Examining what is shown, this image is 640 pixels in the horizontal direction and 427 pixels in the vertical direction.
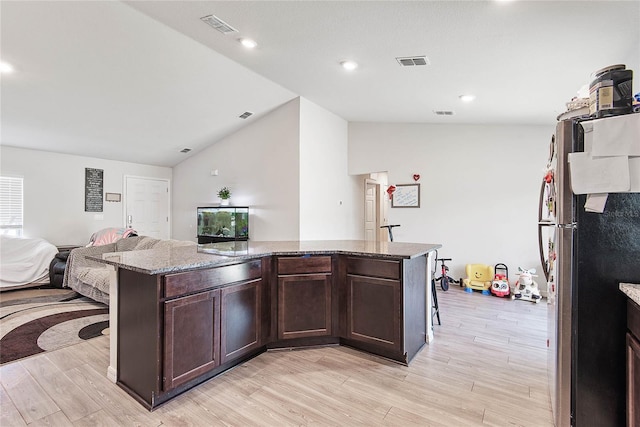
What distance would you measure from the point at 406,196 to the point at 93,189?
6279 mm

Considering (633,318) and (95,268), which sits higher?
(633,318)

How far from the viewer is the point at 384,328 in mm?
2520

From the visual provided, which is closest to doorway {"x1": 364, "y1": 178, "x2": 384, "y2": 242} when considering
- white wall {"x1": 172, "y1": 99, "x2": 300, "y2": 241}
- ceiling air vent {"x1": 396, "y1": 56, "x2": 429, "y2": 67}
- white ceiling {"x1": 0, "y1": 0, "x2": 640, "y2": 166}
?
white ceiling {"x1": 0, "y1": 0, "x2": 640, "y2": 166}

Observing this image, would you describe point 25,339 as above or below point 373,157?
below

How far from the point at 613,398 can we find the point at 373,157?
16.7 feet

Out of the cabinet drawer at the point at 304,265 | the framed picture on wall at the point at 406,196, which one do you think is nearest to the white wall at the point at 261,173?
the framed picture on wall at the point at 406,196

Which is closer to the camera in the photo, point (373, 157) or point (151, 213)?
point (373, 157)

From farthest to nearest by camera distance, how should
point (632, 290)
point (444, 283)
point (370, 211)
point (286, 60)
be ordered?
point (370, 211) < point (444, 283) < point (286, 60) < point (632, 290)

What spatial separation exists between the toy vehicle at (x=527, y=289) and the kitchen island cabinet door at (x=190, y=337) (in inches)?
167

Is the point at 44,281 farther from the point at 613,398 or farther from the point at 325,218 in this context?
the point at 613,398

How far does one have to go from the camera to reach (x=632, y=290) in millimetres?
1317

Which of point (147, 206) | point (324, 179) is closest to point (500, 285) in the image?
point (324, 179)

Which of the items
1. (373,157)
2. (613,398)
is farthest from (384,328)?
(373,157)

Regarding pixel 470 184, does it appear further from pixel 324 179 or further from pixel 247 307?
pixel 247 307
